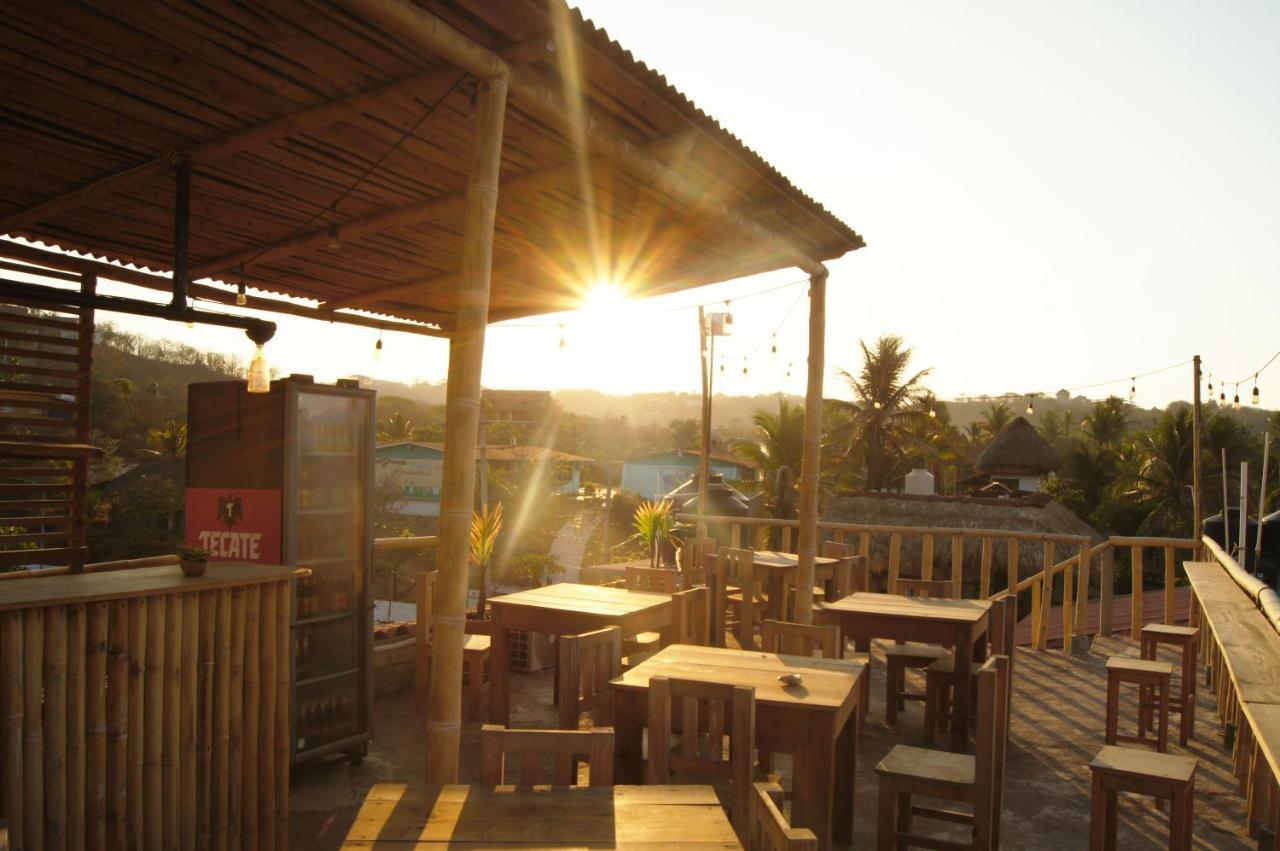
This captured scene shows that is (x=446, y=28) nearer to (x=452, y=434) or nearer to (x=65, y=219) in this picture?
(x=452, y=434)

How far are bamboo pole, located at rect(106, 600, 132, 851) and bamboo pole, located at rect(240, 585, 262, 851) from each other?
0.50 m

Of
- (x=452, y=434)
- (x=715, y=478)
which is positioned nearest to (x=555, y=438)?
(x=715, y=478)

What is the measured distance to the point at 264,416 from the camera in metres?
4.54

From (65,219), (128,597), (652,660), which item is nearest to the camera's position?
(128,597)

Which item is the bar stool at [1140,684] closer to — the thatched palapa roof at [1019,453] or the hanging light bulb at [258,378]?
the hanging light bulb at [258,378]

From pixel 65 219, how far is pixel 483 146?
11.3ft

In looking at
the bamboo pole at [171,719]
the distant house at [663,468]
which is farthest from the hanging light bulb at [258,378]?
the distant house at [663,468]

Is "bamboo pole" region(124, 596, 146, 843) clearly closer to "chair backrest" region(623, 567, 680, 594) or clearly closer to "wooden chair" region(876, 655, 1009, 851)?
"wooden chair" region(876, 655, 1009, 851)

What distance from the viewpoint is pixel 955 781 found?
11.2 ft

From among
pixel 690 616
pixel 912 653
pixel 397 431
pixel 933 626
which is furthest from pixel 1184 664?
pixel 397 431

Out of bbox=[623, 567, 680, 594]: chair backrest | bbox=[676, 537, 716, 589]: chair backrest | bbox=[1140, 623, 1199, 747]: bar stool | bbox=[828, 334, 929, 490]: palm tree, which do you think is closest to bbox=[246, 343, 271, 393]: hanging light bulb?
bbox=[623, 567, 680, 594]: chair backrest

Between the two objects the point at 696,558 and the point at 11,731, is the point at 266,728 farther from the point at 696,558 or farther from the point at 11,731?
the point at 696,558

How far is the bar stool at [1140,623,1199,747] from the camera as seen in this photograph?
5473mm

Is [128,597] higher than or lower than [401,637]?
higher
